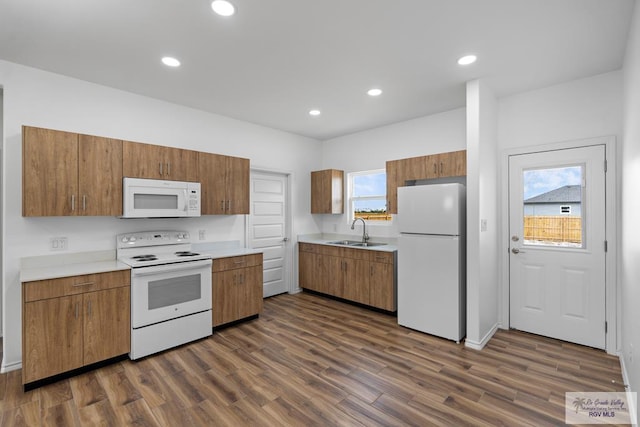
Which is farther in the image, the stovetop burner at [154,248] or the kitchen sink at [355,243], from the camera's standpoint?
the kitchen sink at [355,243]

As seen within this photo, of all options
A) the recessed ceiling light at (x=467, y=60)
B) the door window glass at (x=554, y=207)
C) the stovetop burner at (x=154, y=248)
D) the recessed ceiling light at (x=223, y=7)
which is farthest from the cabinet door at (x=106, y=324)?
the door window glass at (x=554, y=207)

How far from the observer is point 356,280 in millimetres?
4312

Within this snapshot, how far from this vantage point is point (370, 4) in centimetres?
194

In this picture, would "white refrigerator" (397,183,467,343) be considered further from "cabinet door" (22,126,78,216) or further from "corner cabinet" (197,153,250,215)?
"cabinet door" (22,126,78,216)

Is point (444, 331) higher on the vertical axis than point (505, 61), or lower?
lower

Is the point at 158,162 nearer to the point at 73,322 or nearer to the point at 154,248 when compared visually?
the point at 154,248

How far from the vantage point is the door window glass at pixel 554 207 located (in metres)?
3.10

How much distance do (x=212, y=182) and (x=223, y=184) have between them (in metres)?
0.15

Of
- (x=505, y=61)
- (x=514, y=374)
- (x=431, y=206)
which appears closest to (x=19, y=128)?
(x=431, y=206)

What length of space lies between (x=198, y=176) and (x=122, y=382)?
7.08 feet

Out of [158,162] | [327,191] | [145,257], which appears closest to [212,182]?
[158,162]

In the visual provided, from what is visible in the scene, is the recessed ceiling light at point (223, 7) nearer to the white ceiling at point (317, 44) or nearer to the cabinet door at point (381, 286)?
the white ceiling at point (317, 44)

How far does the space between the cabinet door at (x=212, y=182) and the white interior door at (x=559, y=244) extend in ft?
11.4

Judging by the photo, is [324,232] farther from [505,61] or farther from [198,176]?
[505,61]
